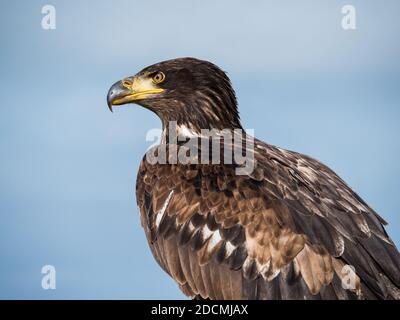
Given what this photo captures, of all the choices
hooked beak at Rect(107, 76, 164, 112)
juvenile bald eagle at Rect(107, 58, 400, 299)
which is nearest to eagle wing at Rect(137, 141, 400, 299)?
juvenile bald eagle at Rect(107, 58, 400, 299)

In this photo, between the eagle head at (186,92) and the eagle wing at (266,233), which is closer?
the eagle wing at (266,233)

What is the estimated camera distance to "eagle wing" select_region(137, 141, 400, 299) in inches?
418

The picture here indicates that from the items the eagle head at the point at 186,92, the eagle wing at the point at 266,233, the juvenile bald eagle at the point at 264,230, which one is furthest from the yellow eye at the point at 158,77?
the eagle wing at the point at 266,233

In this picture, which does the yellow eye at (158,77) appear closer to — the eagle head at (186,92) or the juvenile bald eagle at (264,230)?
the eagle head at (186,92)

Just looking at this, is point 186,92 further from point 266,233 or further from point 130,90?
point 266,233

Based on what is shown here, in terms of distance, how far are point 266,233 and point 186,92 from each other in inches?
113

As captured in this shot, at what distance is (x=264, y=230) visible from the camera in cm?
1111

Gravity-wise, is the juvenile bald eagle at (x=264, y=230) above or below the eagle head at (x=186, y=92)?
below

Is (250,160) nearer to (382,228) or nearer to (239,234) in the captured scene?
(239,234)

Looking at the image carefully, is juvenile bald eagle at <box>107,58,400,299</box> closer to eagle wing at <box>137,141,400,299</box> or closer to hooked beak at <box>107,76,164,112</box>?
eagle wing at <box>137,141,400,299</box>

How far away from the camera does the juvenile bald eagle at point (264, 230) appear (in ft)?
→ 34.9

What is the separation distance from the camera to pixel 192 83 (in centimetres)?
1323
